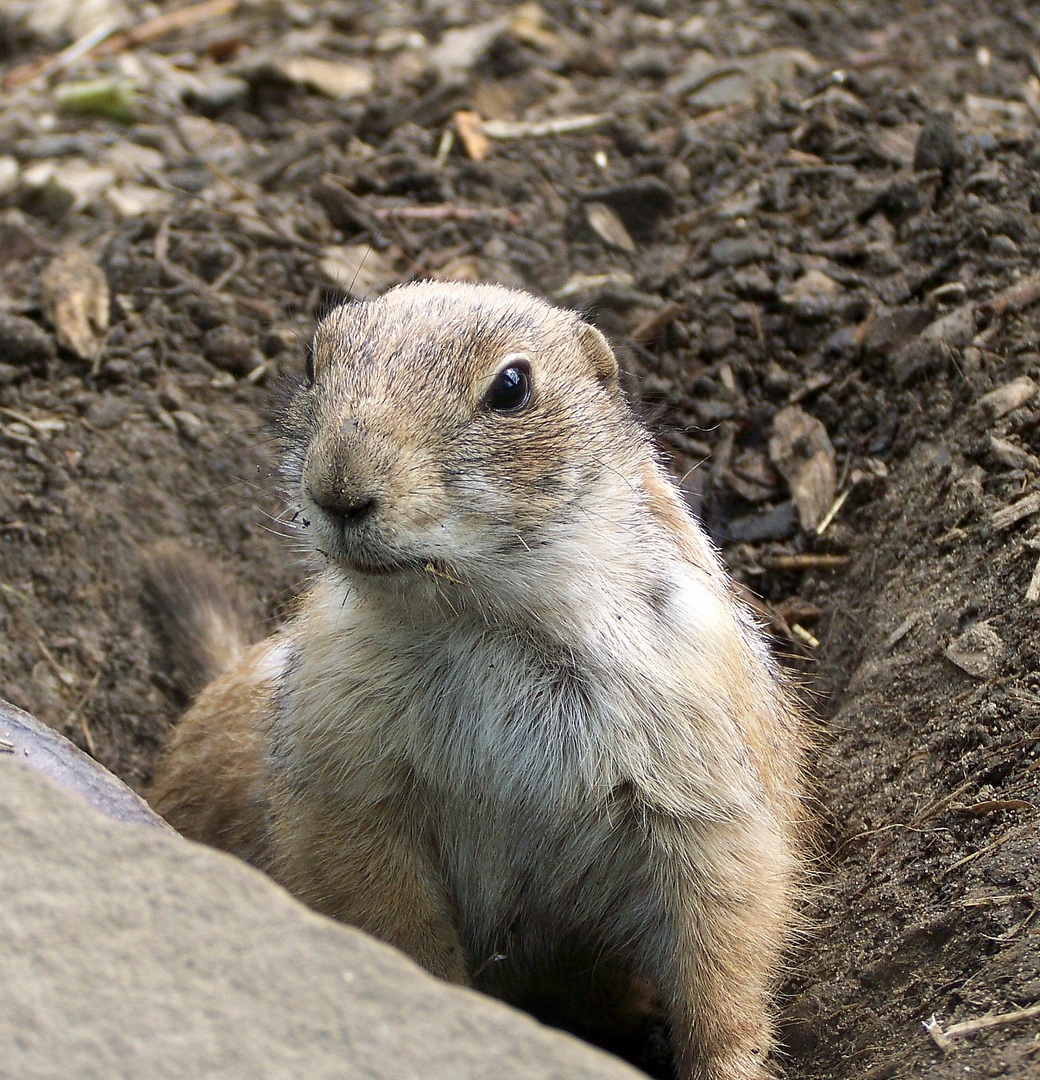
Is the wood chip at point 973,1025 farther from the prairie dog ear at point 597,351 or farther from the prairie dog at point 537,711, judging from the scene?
the prairie dog ear at point 597,351

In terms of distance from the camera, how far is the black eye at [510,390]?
3.85 m

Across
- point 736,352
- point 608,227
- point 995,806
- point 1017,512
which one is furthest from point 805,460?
point 995,806

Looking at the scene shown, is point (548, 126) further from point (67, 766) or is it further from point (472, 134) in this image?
point (67, 766)

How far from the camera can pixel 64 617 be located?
6.19m

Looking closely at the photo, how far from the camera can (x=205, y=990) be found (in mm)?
2428

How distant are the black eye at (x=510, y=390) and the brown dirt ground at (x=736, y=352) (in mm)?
1344

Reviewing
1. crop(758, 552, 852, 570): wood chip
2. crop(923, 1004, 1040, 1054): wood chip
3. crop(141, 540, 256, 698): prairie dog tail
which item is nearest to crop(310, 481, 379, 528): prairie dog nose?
crop(923, 1004, 1040, 1054): wood chip

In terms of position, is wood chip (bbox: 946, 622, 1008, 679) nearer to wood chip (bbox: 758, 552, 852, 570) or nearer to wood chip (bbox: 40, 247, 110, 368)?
wood chip (bbox: 758, 552, 852, 570)

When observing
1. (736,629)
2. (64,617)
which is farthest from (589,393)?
(64,617)

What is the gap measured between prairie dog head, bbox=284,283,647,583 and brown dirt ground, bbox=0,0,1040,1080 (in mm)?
957

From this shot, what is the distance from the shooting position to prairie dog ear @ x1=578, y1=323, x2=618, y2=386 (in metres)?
4.48

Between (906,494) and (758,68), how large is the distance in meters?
3.89

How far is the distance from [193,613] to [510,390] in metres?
2.68

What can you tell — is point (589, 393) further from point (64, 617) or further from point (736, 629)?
point (64, 617)
